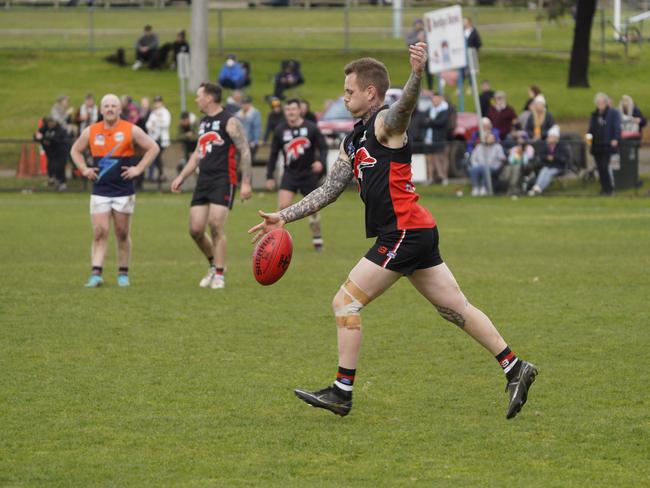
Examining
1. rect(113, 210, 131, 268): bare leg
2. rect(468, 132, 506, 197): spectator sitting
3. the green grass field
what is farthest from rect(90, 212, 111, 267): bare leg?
rect(468, 132, 506, 197): spectator sitting

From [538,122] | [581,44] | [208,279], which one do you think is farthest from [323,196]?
[581,44]

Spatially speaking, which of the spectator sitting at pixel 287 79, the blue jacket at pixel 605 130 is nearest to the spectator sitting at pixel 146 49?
the spectator sitting at pixel 287 79

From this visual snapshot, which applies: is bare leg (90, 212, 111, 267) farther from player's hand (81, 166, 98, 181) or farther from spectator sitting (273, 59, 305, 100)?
spectator sitting (273, 59, 305, 100)

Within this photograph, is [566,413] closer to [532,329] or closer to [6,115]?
[532,329]

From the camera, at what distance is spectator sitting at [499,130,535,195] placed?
84.9 ft

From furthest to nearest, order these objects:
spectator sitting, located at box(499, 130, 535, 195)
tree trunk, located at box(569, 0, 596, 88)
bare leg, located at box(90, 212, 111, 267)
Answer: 1. tree trunk, located at box(569, 0, 596, 88)
2. spectator sitting, located at box(499, 130, 535, 195)
3. bare leg, located at box(90, 212, 111, 267)

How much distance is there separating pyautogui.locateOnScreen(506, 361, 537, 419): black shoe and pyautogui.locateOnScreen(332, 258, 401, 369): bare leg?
0.93 m

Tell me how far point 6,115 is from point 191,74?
6.04 meters

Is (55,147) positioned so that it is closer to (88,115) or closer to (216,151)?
(88,115)

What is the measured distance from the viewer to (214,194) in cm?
1362

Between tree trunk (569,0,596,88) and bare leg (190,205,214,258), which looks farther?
tree trunk (569,0,596,88)

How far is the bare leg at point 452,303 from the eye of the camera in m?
7.61

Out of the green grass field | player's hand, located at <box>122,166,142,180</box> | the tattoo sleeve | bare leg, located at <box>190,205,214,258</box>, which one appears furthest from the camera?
bare leg, located at <box>190,205,214,258</box>

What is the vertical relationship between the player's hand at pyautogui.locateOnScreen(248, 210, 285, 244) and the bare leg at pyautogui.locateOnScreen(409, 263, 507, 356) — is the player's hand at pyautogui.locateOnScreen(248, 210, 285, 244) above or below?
above
